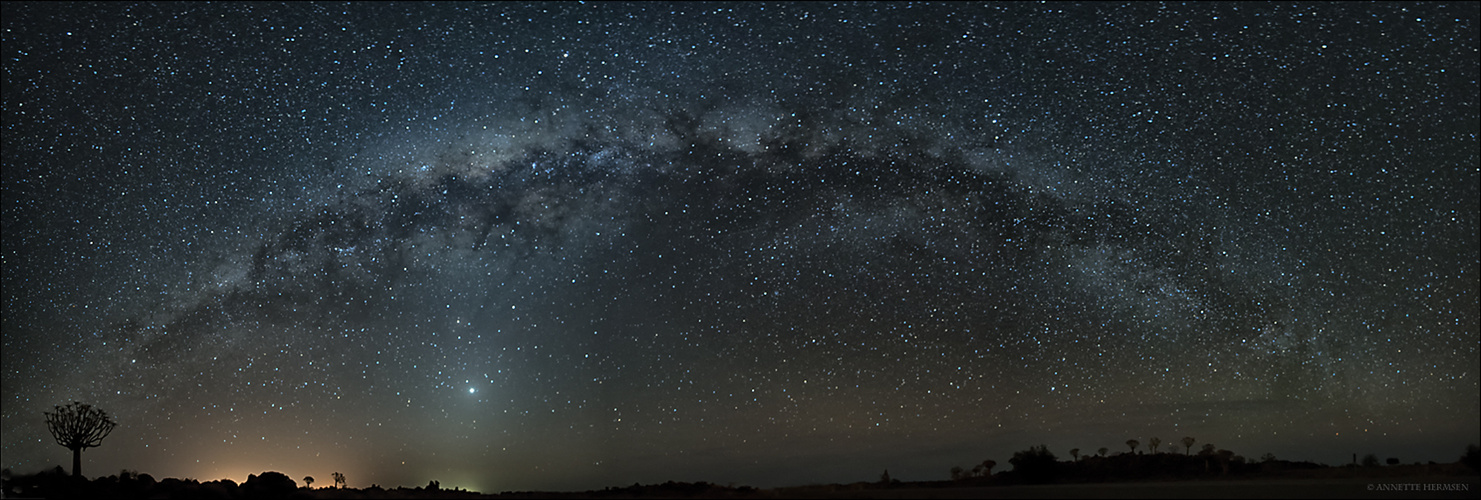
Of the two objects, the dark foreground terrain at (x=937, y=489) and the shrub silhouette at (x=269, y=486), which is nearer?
the dark foreground terrain at (x=937, y=489)

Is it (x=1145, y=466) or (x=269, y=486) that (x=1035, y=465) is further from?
(x=269, y=486)

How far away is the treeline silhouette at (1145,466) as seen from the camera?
88.5 ft

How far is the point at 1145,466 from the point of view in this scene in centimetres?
2939

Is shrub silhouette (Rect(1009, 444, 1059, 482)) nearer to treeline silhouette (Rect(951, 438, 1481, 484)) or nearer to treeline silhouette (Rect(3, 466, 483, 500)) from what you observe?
treeline silhouette (Rect(951, 438, 1481, 484))

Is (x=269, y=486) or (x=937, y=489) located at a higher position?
(x=269, y=486)

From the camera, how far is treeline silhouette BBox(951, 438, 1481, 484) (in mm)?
26987

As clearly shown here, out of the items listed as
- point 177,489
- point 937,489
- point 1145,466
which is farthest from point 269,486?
point 1145,466
